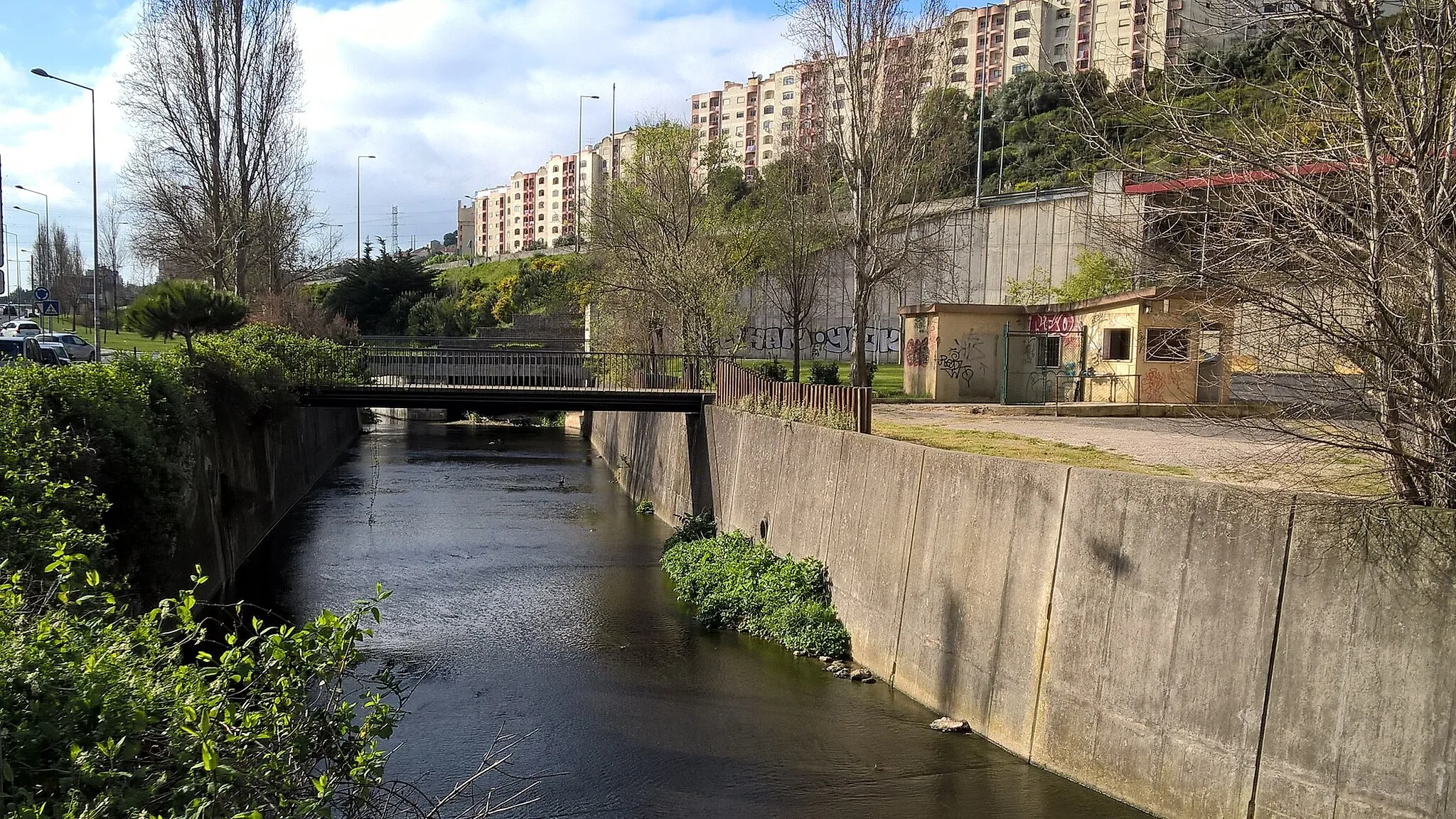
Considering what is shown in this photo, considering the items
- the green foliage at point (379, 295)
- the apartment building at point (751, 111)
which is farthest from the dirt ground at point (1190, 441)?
the apartment building at point (751, 111)

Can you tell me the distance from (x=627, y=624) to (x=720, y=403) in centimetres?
845

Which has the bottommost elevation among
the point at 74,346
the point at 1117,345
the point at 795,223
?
the point at 74,346

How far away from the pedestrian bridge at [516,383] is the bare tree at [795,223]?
3162 mm

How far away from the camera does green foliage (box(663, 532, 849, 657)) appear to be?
1530 centimetres

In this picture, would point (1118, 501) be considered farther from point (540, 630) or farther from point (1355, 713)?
point (540, 630)

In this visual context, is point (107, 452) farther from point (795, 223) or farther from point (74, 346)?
point (74, 346)

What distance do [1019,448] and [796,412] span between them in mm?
4443

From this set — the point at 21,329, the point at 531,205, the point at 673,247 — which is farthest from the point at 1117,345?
the point at 531,205

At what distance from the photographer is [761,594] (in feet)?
55.1

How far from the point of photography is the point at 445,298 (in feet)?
254

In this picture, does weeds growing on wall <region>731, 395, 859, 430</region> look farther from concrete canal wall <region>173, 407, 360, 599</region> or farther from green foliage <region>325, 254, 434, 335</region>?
green foliage <region>325, 254, 434, 335</region>

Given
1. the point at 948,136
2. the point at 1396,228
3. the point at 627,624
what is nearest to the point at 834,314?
the point at 948,136

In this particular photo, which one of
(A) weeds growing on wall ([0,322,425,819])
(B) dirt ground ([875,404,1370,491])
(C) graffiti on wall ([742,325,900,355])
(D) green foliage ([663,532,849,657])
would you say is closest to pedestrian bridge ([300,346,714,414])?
(B) dirt ground ([875,404,1370,491])

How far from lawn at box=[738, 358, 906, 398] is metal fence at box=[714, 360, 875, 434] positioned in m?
2.06
